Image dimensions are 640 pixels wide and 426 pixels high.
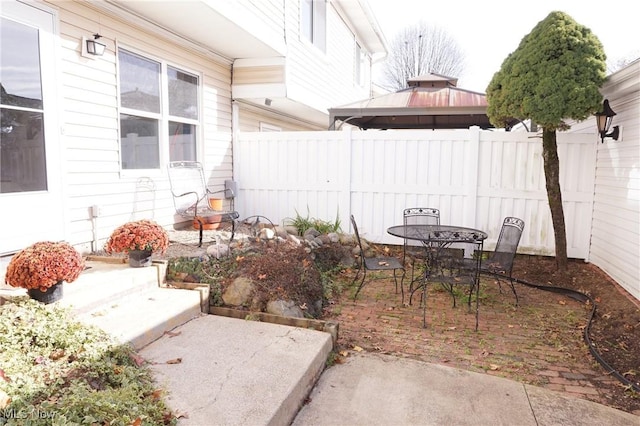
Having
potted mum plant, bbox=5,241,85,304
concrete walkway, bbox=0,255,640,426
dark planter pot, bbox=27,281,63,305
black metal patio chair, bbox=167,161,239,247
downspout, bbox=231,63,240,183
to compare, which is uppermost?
downspout, bbox=231,63,240,183

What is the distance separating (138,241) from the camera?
12.0 ft

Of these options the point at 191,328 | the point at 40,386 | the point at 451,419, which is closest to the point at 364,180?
the point at 191,328

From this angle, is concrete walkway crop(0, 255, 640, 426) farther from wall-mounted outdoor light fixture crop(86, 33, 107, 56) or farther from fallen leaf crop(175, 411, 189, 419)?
wall-mounted outdoor light fixture crop(86, 33, 107, 56)

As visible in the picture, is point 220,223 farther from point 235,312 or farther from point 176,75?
point 235,312

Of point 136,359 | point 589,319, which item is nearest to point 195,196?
point 136,359

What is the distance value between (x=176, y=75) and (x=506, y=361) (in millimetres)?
5416

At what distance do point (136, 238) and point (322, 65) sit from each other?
22.1ft

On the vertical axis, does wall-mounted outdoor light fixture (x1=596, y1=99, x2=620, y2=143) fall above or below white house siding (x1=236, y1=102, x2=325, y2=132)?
below

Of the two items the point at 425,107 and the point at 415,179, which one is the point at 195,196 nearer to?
the point at 415,179

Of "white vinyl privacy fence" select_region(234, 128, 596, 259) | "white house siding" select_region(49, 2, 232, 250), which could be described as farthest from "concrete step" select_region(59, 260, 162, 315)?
"white vinyl privacy fence" select_region(234, 128, 596, 259)

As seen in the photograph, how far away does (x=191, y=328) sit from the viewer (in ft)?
10.7

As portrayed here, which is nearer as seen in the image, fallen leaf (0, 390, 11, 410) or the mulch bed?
fallen leaf (0, 390, 11, 410)

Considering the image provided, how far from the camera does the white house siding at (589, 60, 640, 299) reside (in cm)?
443

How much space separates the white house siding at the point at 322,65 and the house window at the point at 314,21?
0.80 ft
